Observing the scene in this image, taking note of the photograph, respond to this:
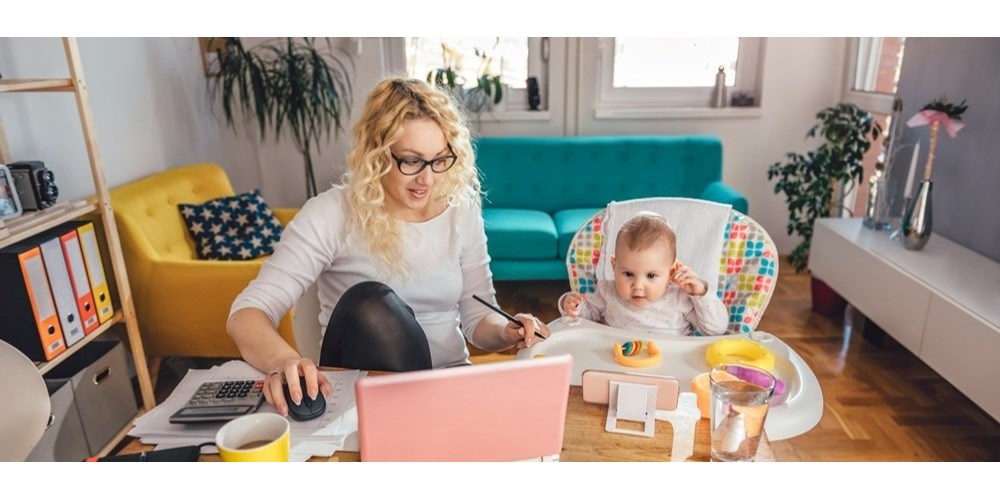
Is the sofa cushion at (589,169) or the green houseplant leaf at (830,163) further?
the sofa cushion at (589,169)

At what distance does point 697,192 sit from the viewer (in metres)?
3.25

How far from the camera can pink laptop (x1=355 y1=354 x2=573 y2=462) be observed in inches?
26.0

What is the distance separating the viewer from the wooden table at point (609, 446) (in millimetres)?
803

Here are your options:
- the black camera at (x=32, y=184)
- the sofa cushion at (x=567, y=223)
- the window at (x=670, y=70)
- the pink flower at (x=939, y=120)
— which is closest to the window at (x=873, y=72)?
the window at (x=670, y=70)

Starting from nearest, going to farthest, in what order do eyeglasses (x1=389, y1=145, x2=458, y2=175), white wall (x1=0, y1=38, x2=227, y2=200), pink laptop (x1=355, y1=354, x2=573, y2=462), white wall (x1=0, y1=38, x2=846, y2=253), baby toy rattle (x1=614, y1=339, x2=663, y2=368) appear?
pink laptop (x1=355, y1=354, x2=573, y2=462) < baby toy rattle (x1=614, y1=339, x2=663, y2=368) < eyeglasses (x1=389, y1=145, x2=458, y2=175) < white wall (x1=0, y1=38, x2=227, y2=200) < white wall (x1=0, y1=38, x2=846, y2=253)

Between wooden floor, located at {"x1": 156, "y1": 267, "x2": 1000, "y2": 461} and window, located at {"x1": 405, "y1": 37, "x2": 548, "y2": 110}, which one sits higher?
window, located at {"x1": 405, "y1": 37, "x2": 548, "y2": 110}

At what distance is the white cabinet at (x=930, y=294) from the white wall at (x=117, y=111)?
122 inches

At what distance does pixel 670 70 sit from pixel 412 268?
9.33 ft

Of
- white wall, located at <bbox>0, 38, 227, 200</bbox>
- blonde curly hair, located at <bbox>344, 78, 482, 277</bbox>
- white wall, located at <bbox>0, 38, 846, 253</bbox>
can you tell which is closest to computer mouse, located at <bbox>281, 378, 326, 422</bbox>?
blonde curly hair, located at <bbox>344, 78, 482, 277</bbox>

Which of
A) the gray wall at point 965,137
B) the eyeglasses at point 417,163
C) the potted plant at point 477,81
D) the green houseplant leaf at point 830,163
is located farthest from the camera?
the potted plant at point 477,81

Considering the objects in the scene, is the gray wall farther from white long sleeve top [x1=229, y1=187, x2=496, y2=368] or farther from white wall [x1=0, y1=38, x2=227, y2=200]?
white wall [x1=0, y1=38, x2=227, y2=200]

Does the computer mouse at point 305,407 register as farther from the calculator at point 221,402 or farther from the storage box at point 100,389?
the storage box at point 100,389

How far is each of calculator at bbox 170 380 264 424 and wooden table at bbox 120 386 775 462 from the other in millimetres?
63
